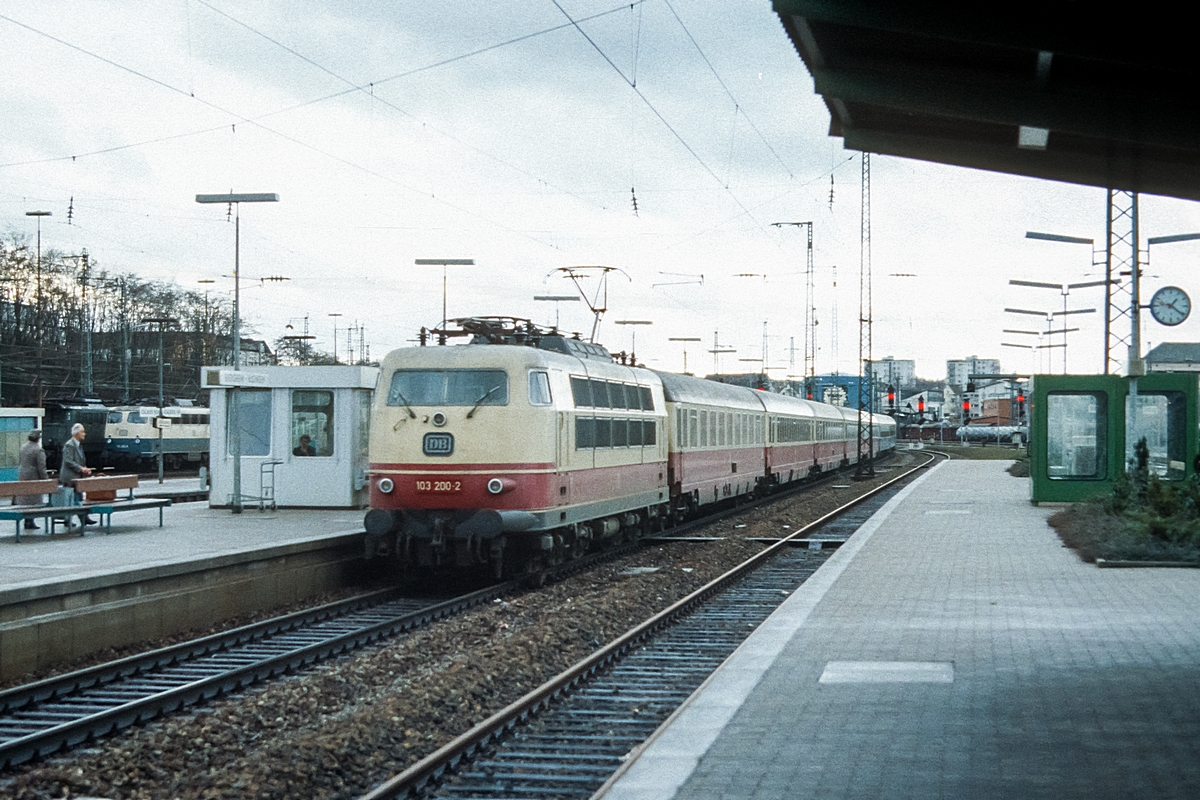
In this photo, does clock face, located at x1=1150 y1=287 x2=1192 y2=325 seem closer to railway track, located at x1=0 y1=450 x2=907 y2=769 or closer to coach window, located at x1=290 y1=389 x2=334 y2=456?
railway track, located at x1=0 y1=450 x2=907 y2=769

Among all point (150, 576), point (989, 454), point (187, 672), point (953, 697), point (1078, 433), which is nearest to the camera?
point (953, 697)

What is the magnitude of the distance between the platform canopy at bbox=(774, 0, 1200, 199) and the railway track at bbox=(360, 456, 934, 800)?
187 inches

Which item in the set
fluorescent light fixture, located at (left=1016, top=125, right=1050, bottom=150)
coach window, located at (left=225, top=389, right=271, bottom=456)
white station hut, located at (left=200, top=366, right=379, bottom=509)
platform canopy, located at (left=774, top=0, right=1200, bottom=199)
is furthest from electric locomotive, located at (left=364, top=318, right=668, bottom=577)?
fluorescent light fixture, located at (left=1016, top=125, right=1050, bottom=150)

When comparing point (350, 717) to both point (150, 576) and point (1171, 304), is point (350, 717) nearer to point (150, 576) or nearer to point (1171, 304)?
point (150, 576)

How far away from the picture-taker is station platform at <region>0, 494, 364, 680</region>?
35.9 feet

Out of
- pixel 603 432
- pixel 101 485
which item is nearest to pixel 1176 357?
pixel 603 432

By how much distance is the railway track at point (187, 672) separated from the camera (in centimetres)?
868

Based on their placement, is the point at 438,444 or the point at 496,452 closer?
the point at 496,452

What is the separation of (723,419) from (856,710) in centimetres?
1975

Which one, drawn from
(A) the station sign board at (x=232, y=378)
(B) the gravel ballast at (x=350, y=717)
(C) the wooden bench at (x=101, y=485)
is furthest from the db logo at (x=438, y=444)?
(A) the station sign board at (x=232, y=378)

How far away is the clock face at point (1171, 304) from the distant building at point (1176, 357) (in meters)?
72.4

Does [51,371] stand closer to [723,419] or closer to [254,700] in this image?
[723,419]

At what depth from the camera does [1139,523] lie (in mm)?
16891

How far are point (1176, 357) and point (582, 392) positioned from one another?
9463 cm
